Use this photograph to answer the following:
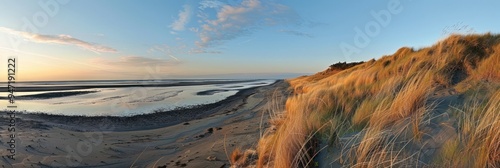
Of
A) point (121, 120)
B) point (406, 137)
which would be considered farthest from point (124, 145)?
point (406, 137)

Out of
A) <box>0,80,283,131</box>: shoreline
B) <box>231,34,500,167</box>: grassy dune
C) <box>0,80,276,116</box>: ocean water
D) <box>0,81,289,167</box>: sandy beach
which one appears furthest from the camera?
<box>0,80,276,116</box>: ocean water

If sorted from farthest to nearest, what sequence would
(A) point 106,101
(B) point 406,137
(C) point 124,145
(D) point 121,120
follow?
(A) point 106,101
(D) point 121,120
(C) point 124,145
(B) point 406,137

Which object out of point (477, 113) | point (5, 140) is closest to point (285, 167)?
point (477, 113)

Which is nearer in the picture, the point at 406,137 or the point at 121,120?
the point at 406,137

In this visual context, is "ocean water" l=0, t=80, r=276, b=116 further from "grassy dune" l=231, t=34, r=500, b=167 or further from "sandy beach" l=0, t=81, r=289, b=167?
"grassy dune" l=231, t=34, r=500, b=167

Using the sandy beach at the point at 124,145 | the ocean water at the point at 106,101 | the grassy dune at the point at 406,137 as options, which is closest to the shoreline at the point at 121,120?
the sandy beach at the point at 124,145

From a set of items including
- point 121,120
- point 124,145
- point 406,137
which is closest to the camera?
point 406,137

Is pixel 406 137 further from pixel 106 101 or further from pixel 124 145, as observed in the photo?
pixel 106 101

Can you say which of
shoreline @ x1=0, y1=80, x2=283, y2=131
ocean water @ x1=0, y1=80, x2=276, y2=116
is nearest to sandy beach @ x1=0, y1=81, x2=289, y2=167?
shoreline @ x1=0, y1=80, x2=283, y2=131

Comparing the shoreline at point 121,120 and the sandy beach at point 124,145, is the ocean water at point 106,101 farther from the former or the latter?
the sandy beach at point 124,145

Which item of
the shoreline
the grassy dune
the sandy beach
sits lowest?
the shoreline

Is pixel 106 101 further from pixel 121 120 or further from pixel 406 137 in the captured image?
pixel 406 137

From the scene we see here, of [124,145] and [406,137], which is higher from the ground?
[406,137]

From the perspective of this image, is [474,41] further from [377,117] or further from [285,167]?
[285,167]
